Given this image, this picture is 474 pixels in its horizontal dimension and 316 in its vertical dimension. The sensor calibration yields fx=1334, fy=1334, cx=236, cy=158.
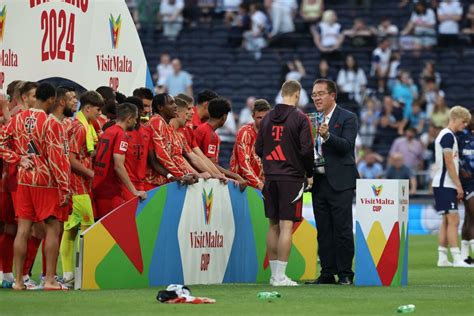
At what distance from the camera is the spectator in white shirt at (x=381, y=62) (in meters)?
32.5

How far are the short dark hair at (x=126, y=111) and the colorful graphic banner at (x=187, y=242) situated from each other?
0.90 metres

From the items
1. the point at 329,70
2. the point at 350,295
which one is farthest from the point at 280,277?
the point at 329,70

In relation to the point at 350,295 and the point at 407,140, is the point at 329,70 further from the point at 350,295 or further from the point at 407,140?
the point at 350,295

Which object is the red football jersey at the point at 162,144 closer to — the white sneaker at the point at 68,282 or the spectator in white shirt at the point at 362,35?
the white sneaker at the point at 68,282

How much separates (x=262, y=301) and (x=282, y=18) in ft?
71.8

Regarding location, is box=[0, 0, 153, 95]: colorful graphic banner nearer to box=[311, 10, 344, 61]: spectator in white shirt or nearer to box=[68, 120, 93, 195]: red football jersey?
box=[68, 120, 93, 195]: red football jersey

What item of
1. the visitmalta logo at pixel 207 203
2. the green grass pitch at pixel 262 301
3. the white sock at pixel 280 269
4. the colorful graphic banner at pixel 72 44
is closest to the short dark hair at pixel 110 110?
the colorful graphic banner at pixel 72 44

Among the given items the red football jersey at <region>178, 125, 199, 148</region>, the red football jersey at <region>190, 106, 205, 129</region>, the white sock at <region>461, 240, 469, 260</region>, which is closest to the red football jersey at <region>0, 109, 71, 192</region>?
the red football jersey at <region>178, 125, 199, 148</region>

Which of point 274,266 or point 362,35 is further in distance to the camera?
point 362,35

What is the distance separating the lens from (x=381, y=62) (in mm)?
32594

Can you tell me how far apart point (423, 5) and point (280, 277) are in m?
19.3

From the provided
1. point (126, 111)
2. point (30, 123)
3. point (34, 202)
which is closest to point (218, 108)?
point (126, 111)

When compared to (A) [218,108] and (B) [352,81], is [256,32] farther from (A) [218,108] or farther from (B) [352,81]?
(A) [218,108]

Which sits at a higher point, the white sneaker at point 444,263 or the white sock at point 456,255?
the white sock at point 456,255
